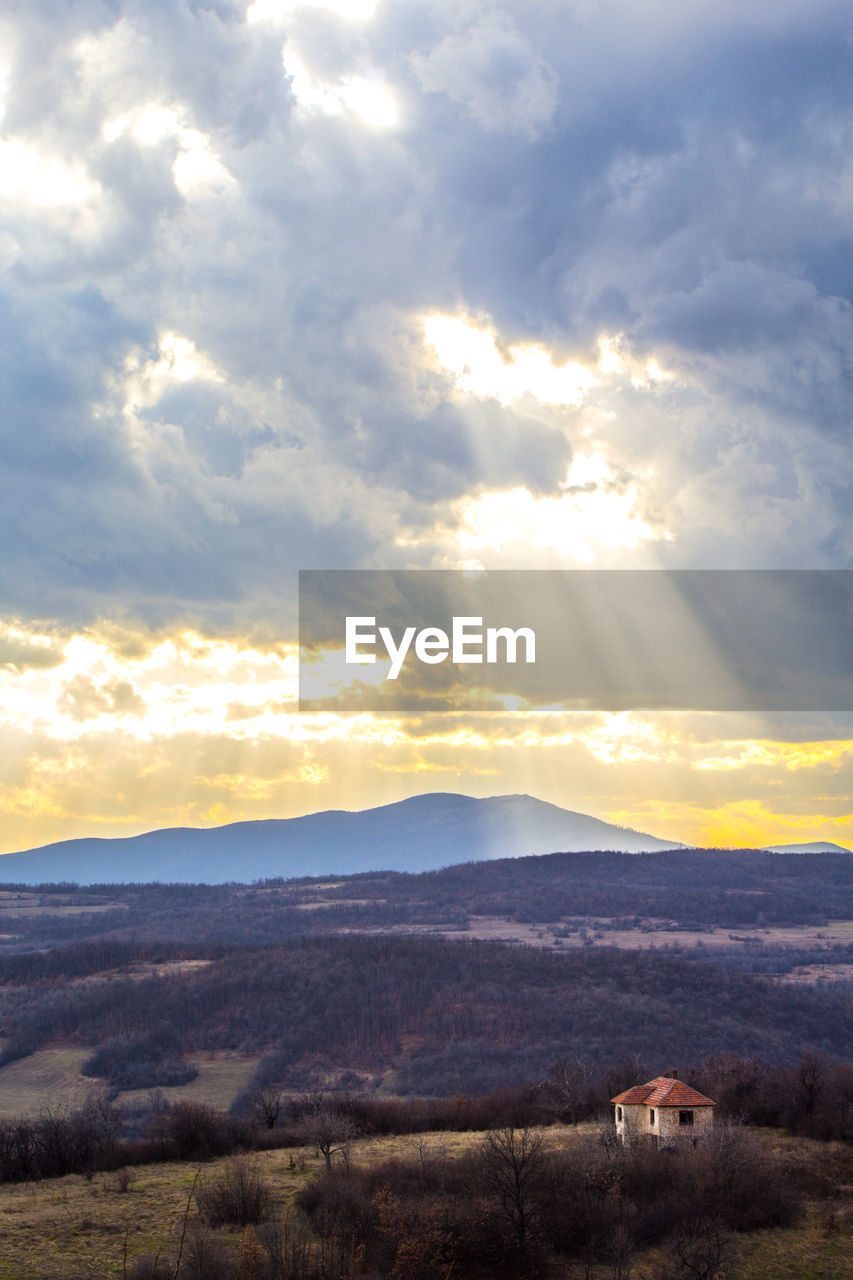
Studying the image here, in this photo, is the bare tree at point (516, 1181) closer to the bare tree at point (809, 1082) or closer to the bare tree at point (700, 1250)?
the bare tree at point (700, 1250)

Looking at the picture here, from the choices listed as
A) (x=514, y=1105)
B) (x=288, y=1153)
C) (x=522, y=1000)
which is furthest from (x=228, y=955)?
(x=288, y=1153)

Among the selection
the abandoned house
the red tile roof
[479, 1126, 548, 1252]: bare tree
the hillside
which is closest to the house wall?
the abandoned house

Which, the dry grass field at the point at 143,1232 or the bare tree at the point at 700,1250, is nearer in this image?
the dry grass field at the point at 143,1232

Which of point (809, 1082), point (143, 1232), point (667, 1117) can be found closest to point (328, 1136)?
point (143, 1232)

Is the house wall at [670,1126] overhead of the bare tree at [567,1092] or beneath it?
overhead

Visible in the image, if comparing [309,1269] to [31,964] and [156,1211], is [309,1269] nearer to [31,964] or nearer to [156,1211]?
[156,1211]

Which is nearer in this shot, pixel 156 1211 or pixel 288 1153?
pixel 156 1211

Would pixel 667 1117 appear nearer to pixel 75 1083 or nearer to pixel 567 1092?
pixel 567 1092

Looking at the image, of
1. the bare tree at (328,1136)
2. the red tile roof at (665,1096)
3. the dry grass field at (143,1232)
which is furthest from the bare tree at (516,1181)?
the red tile roof at (665,1096)
